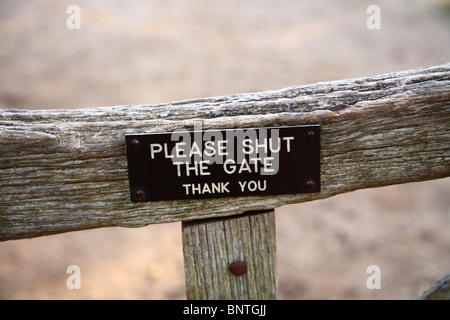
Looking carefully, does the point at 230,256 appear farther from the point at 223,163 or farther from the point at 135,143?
A: the point at 135,143

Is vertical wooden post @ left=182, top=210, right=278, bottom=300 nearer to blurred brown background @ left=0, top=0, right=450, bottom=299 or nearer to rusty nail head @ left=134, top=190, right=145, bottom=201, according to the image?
rusty nail head @ left=134, top=190, right=145, bottom=201

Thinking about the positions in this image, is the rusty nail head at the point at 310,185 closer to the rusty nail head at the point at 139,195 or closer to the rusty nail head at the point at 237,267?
the rusty nail head at the point at 237,267

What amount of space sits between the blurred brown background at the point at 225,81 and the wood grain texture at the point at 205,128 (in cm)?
232

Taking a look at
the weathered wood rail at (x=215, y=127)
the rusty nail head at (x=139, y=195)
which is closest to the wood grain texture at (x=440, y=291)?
the weathered wood rail at (x=215, y=127)

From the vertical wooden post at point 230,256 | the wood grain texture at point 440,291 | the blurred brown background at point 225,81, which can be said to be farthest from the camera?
the blurred brown background at point 225,81

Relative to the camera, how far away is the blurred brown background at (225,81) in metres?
3.49

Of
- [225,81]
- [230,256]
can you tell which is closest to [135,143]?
[230,256]

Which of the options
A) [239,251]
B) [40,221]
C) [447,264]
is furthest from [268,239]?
[447,264]

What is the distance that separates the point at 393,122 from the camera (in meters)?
1.15

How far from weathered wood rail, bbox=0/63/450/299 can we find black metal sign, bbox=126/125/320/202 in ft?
0.07

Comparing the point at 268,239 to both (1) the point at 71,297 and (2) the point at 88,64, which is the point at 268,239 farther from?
(2) the point at 88,64

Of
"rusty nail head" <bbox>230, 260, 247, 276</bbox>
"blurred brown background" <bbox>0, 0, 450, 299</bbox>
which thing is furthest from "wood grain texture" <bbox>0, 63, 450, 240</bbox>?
"blurred brown background" <bbox>0, 0, 450, 299</bbox>

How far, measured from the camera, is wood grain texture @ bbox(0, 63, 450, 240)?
1.10 meters
